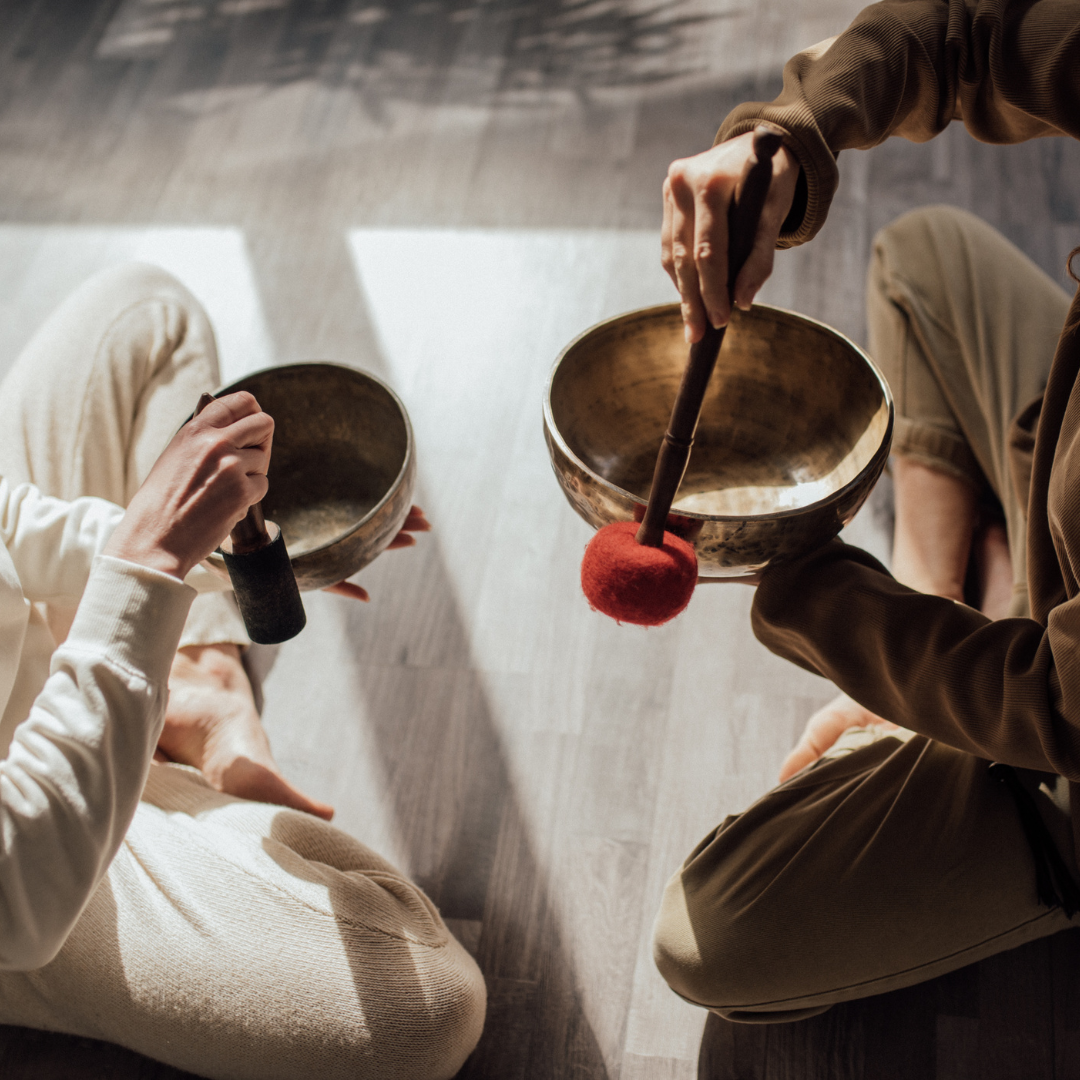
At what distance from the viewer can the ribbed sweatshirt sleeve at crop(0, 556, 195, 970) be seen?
0.80m

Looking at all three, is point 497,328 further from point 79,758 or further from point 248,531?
point 79,758

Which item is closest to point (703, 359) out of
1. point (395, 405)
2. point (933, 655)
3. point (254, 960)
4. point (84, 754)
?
point (933, 655)

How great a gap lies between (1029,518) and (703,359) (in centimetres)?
43

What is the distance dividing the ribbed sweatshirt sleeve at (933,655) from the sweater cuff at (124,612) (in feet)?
1.77

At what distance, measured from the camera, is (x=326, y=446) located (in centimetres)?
121

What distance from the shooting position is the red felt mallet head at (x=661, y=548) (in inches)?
29.9

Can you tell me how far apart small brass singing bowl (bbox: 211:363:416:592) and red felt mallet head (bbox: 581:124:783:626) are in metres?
0.33

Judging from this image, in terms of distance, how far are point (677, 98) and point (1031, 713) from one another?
176 cm

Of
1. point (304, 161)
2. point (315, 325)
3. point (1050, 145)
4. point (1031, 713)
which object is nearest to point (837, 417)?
point (1031, 713)

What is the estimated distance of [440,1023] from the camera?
105 cm

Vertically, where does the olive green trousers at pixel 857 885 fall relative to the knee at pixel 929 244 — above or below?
below

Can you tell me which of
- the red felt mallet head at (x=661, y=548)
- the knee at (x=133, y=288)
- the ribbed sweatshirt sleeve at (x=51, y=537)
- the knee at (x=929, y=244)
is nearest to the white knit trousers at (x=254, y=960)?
the ribbed sweatshirt sleeve at (x=51, y=537)

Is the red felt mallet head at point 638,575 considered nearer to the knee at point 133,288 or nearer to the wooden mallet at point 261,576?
the wooden mallet at point 261,576

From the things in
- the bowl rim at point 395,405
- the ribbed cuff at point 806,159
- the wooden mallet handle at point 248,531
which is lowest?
the bowl rim at point 395,405
